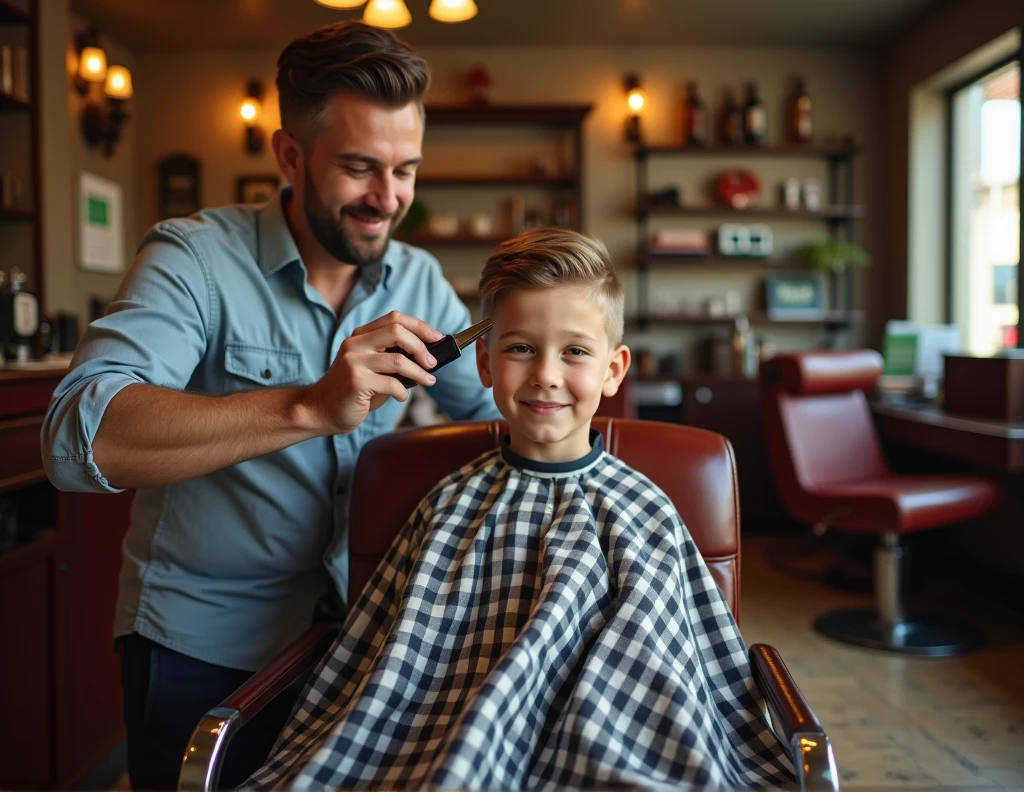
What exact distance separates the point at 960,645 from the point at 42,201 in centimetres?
424

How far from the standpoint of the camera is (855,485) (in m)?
3.68

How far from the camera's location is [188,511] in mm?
1546

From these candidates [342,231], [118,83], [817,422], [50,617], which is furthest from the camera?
[118,83]

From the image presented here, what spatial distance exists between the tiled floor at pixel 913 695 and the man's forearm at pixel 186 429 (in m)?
1.74

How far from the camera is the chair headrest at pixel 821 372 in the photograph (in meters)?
3.74

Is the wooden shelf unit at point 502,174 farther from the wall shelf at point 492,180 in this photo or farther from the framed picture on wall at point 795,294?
the framed picture on wall at point 795,294

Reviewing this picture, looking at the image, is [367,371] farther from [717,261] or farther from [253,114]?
[253,114]

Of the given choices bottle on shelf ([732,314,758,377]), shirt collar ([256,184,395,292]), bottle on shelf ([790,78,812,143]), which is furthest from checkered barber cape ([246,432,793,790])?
bottle on shelf ([790,78,812,143])

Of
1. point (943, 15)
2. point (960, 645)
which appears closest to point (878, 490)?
point (960, 645)

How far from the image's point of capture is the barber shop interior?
1.23 meters

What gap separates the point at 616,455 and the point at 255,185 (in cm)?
494

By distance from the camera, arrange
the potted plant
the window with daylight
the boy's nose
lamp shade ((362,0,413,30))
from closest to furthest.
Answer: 1. the boy's nose
2. lamp shade ((362,0,413,30))
3. the window with daylight
4. the potted plant

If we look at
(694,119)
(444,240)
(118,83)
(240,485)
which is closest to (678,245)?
(694,119)

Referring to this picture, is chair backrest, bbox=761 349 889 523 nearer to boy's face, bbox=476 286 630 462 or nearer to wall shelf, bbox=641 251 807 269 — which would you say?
wall shelf, bbox=641 251 807 269
